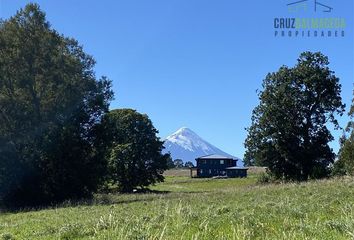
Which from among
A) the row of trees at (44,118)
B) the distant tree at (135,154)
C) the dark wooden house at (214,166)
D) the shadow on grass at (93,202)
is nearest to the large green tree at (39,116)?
the row of trees at (44,118)

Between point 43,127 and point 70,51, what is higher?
point 70,51

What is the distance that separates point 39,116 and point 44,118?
593mm

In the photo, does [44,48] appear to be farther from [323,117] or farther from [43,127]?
[323,117]

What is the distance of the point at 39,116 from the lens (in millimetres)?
42375

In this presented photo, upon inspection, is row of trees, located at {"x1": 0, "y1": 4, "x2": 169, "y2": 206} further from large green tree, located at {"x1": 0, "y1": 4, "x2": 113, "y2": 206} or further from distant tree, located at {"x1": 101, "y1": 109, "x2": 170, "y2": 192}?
A: distant tree, located at {"x1": 101, "y1": 109, "x2": 170, "y2": 192}

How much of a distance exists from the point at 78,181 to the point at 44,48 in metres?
12.7

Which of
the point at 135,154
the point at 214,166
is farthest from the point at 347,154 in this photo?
the point at 214,166

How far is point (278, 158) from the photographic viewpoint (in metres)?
69.2

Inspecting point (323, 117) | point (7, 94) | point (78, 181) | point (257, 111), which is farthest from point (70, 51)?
point (323, 117)

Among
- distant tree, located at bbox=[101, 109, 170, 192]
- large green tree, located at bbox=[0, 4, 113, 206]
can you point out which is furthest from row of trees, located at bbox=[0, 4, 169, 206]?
distant tree, located at bbox=[101, 109, 170, 192]

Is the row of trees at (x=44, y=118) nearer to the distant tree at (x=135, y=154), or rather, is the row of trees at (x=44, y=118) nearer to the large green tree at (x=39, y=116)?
the large green tree at (x=39, y=116)

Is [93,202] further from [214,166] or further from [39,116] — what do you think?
[214,166]

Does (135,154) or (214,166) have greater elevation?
(214,166)

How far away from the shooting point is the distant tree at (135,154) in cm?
7606
